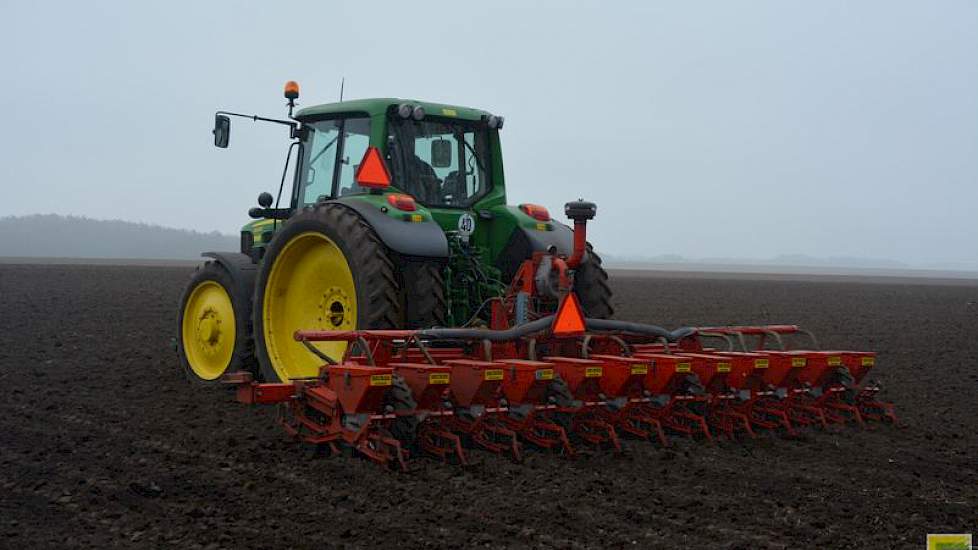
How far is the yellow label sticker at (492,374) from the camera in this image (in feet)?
19.0

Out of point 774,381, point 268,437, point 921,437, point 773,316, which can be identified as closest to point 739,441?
point 774,381

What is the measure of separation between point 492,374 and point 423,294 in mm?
1169

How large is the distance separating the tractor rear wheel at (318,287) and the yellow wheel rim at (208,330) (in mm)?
838

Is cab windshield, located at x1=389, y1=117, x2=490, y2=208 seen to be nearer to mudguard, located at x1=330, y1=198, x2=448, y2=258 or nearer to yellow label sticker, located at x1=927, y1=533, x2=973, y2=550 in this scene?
mudguard, located at x1=330, y1=198, x2=448, y2=258

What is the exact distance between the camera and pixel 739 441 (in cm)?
665

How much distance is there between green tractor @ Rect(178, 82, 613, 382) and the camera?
22.4 feet

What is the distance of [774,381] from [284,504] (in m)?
3.55

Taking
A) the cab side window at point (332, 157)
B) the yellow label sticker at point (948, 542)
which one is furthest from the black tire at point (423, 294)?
the yellow label sticker at point (948, 542)

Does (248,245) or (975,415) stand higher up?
(248,245)

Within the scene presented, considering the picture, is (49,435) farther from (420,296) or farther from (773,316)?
(773,316)

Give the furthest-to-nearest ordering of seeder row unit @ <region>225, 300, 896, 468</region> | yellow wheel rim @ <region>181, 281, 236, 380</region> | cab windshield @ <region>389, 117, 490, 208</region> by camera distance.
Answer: yellow wheel rim @ <region>181, 281, 236, 380</region> < cab windshield @ <region>389, 117, 490, 208</region> < seeder row unit @ <region>225, 300, 896, 468</region>

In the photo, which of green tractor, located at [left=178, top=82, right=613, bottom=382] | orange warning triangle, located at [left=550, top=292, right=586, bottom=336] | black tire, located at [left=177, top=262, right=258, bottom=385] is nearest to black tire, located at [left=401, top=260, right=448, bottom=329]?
green tractor, located at [left=178, top=82, right=613, bottom=382]

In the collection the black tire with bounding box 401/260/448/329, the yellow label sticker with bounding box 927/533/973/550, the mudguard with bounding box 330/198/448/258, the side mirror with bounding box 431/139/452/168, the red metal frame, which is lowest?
the yellow label sticker with bounding box 927/533/973/550

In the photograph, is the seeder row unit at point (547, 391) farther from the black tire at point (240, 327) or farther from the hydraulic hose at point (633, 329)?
the black tire at point (240, 327)
